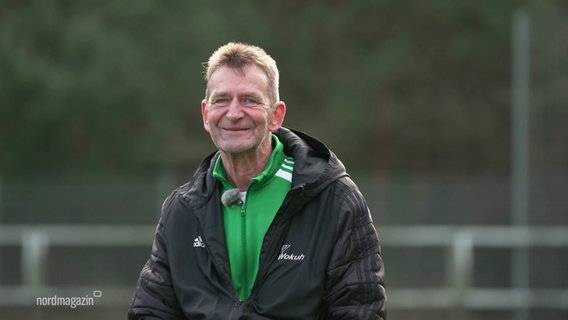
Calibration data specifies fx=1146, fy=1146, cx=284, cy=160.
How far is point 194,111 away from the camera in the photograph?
20.0 m

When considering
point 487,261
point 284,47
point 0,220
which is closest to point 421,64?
point 284,47

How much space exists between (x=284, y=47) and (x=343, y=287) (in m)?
16.7

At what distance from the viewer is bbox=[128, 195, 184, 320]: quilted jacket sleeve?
159 inches

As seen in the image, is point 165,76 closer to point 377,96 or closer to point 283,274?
point 377,96

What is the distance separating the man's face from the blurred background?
1062cm

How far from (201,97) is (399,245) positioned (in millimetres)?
6456

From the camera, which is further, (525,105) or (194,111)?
(194,111)

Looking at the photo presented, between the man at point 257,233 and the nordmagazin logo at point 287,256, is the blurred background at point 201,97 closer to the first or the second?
the man at point 257,233

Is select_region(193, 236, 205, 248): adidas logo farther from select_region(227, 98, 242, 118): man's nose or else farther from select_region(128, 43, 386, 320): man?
select_region(227, 98, 242, 118): man's nose

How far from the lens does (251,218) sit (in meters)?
4.01

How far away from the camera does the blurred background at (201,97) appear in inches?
614

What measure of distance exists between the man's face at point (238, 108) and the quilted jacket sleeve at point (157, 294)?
44 cm

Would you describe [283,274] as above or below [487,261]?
below

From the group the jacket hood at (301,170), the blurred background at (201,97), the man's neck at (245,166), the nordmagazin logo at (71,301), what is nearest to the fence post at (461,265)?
the blurred background at (201,97)
